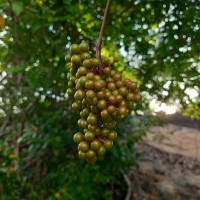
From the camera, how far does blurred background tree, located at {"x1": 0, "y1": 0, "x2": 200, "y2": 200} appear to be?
2277 mm

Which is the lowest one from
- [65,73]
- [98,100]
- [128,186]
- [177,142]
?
[128,186]

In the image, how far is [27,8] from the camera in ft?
7.34

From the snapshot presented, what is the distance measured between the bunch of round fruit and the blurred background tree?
623mm

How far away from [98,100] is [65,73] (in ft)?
6.81

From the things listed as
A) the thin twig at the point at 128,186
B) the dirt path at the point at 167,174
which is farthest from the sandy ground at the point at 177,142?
the thin twig at the point at 128,186

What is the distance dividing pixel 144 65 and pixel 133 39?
360 millimetres

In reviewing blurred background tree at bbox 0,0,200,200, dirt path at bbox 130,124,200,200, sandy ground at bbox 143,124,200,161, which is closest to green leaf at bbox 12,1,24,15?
blurred background tree at bbox 0,0,200,200

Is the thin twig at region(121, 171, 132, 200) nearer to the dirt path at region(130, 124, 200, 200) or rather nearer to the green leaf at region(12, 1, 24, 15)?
the dirt path at region(130, 124, 200, 200)

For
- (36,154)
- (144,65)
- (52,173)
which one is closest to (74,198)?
(52,173)

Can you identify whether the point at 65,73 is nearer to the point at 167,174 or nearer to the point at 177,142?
the point at 167,174

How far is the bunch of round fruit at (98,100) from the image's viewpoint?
111 cm

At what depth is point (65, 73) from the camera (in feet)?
10.4

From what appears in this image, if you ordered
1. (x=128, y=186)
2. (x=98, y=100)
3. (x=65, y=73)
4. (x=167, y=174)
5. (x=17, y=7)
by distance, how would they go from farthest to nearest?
(x=167, y=174)
(x=128, y=186)
(x=65, y=73)
(x=17, y=7)
(x=98, y=100)

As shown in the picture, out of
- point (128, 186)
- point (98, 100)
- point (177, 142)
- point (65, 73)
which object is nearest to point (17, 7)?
point (98, 100)
